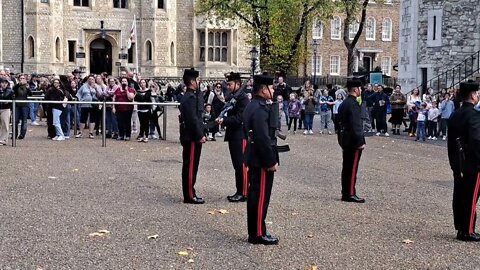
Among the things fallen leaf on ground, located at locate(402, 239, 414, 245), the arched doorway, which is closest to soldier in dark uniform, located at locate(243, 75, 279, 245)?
fallen leaf on ground, located at locate(402, 239, 414, 245)

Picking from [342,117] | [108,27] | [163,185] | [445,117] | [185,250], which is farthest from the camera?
[108,27]

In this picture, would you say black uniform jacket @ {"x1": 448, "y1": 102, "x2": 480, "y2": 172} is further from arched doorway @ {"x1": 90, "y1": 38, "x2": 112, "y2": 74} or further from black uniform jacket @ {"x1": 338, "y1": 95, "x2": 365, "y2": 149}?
arched doorway @ {"x1": 90, "y1": 38, "x2": 112, "y2": 74}

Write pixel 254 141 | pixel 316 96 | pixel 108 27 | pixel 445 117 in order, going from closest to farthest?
pixel 254 141, pixel 445 117, pixel 316 96, pixel 108 27

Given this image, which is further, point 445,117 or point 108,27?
point 108,27

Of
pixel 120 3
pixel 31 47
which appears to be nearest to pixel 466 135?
pixel 31 47

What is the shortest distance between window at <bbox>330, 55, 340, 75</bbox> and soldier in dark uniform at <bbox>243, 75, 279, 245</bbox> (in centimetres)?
6040

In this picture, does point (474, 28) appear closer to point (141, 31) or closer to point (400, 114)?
point (400, 114)

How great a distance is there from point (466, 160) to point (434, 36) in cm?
2629

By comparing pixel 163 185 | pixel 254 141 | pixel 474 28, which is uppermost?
pixel 474 28

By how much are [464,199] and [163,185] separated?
5781 mm

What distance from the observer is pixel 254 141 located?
383 inches

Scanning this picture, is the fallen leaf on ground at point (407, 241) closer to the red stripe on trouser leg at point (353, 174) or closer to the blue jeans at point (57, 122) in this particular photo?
the red stripe on trouser leg at point (353, 174)

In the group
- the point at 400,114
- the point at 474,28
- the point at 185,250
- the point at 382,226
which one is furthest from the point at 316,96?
the point at 185,250

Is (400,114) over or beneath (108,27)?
beneath
